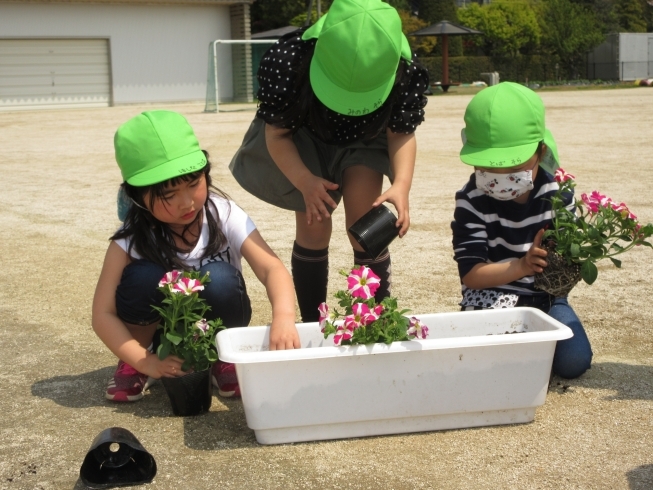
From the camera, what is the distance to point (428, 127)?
13305 millimetres

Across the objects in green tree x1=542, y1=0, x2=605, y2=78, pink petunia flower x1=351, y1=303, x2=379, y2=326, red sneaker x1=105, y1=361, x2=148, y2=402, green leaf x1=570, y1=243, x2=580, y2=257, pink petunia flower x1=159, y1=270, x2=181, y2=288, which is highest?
green tree x1=542, y1=0, x2=605, y2=78

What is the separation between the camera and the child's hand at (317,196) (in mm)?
2857

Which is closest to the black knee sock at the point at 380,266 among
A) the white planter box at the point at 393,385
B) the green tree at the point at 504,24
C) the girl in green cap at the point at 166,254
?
the girl in green cap at the point at 166,254

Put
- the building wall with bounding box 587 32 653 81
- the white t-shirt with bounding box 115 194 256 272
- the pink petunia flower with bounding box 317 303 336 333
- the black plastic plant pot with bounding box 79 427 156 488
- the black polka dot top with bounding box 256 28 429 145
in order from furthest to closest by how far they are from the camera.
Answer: the building wall with bounding box 587 32 653 81 → the black polka dot top with bounding box 256 28 429 145 → the white t-shirt with bounding box 115 194 256 272 → the pink petunia flower with bounding box 317 303 336 333 → the black plastic plant pot with bounding box 79 427 156 488

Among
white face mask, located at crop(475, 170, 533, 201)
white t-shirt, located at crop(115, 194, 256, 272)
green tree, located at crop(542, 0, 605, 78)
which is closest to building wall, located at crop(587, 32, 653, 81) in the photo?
green tree, located at crop(542, 0, 605, 78)

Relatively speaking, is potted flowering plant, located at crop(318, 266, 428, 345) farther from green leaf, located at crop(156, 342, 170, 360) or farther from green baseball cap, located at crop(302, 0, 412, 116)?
green baseball cap, located at crop(302, 0, 412, 116)

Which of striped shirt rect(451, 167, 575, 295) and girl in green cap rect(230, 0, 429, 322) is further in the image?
striped shirt rect(451, 167, 575, 295)

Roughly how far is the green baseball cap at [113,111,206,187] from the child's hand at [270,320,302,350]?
0.53 m

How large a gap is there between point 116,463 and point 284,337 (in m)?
0.59

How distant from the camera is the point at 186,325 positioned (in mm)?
2537

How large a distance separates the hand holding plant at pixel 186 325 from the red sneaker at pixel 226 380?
0.22 meters

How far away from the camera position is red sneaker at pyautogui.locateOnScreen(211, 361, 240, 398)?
2768 mm

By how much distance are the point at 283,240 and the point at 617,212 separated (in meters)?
2.75

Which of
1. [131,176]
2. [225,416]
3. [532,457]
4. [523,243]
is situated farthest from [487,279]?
[131,176]
